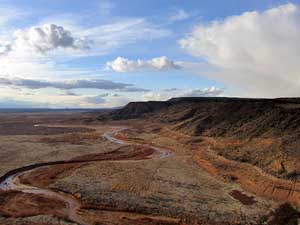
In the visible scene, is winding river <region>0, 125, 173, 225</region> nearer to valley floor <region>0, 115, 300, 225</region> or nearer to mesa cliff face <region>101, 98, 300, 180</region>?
valley floor <region>0, 115, 300, 225</region>

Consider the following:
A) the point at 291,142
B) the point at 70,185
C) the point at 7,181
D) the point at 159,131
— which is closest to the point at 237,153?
the point at 291,142

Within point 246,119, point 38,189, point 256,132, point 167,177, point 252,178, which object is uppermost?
point 246,119

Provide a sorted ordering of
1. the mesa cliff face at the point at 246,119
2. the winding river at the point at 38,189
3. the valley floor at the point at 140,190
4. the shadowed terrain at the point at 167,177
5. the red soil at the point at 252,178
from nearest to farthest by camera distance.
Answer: the valley floor at the point at 140,190, the winding river at the point at 38,189, the shadowed terrain at the point at 167,177, the red soil at the point at 252,178, the mesa cliff face at the point at 246,119

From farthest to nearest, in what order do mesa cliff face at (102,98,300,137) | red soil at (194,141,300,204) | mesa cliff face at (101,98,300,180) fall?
1. mesa cliff face at (102,98,300,137)
2. mesa cliff face at (101,98,300,180)
3. red soil at (194,141,300,204)

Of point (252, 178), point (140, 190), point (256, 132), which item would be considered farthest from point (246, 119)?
point (140, 190)

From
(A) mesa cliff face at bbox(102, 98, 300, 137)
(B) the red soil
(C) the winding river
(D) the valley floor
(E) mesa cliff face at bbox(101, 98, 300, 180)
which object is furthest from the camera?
(A) mesa cliff face at bbox(102, 98, 300, 137)

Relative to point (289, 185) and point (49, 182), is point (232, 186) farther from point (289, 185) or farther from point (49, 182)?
point (49, 182)

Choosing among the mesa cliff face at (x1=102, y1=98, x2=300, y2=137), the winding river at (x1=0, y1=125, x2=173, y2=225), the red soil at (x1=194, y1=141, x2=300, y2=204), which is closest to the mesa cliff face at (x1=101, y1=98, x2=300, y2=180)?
the mesa cliff face at (x1=102, y1=98, x2=300, y2=137)

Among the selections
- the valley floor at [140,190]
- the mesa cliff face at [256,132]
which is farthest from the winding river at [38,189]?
the mesa cliff face at [256,132]

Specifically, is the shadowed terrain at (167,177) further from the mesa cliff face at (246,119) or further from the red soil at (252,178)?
the mesa cliff face at (246,119)

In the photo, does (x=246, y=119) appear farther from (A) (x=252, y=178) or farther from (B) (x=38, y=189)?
(B) (x=38, y=189)

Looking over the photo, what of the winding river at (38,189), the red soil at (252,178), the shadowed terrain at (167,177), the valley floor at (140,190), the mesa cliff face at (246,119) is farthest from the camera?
the mesa cliff face at (246,119)
